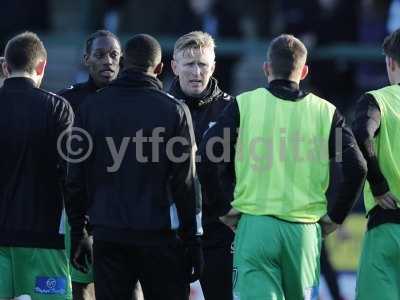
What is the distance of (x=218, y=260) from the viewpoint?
332 inches

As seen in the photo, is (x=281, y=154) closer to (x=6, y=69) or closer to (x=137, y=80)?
(x=137, y=80)

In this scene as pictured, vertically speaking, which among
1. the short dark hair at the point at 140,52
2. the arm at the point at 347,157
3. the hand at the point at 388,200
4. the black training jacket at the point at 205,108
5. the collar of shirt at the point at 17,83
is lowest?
the hand at the point at 388,200

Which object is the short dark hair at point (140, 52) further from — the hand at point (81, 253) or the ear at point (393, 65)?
the ear at point (393, 65)

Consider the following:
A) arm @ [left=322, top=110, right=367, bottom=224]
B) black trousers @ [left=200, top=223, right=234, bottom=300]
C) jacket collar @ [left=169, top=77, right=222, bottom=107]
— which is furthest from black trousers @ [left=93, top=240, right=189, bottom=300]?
jacket collar @ [left=169, top=77, right=222, bottom=107]

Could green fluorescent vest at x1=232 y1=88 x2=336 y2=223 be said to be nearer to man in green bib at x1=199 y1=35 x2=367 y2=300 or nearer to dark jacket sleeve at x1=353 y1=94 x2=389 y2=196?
man in green bib at x1=199 y1=35 x2=367 y2=300

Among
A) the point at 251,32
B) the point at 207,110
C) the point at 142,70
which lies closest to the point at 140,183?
the point at 142,70

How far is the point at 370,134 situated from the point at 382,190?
40 cm

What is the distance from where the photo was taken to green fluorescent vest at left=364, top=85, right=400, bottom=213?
7617mm

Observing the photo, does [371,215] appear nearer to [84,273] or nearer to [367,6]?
[84,273]

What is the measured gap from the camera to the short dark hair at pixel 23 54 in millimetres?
7836

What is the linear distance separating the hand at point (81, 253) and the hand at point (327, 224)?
5.20 ft

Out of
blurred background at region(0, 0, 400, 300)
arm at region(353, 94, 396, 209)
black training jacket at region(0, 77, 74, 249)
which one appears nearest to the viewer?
arm at region(353, 94, 396, 209)

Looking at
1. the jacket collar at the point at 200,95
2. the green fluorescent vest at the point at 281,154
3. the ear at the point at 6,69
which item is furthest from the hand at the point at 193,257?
the ear at the point at 6,69

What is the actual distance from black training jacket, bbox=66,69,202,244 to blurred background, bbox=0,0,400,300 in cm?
522
